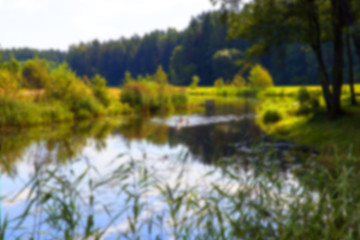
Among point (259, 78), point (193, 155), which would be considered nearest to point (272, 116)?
point (193, 155)

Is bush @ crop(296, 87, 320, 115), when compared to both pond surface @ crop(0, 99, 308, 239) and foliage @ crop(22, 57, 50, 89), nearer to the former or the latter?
pond surface @ crop(0, 99, 308, 239)

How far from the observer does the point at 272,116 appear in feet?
79.6

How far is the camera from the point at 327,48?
65375 millimetres

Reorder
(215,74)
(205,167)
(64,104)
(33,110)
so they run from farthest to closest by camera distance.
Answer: (215,74) < (64,104) < (33,110) < (205,167)

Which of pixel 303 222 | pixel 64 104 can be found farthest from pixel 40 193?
pixel 64 104

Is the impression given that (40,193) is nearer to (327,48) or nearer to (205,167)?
(205,167)

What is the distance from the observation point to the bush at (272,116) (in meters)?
24.2

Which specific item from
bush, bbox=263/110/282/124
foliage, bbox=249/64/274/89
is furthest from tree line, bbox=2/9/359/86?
bush, bbox=263/110/282/124

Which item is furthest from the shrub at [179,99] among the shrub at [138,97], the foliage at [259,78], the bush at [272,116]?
the foliage at [259,78]

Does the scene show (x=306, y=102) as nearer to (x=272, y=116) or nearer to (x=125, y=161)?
(x=272, y=116)

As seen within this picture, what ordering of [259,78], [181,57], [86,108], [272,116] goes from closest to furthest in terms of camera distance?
[272,116] → [86,108] → [259,78] → [181,57]

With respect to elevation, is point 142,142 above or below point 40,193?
below

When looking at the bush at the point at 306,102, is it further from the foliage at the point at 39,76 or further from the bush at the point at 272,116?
the foliage at the point at 39,76

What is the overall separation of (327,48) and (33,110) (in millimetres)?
52649
